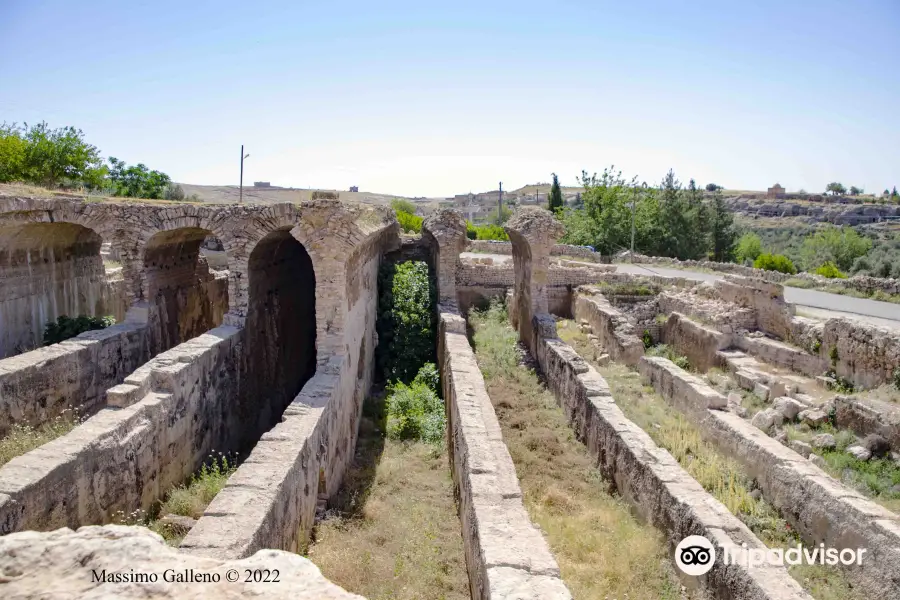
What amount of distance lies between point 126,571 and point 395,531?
167 inches

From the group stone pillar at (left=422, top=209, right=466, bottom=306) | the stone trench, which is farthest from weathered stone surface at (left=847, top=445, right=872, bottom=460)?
stone pillar at (left=422, top=209, right=466, bottom=306)

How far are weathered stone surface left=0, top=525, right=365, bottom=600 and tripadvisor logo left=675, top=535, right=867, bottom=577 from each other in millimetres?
3426

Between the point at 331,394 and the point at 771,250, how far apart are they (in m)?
41.0

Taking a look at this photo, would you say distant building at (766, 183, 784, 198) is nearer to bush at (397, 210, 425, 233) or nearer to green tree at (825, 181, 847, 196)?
green tree at (825, 181, 847, 196)

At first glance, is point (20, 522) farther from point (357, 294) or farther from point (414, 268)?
point (414, 268)

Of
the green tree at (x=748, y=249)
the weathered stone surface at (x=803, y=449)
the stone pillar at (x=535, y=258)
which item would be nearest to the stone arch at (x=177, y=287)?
the stone pillar at (x=535, y=258)

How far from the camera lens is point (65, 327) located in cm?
1122

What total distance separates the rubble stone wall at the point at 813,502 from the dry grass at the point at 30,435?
25.9ft

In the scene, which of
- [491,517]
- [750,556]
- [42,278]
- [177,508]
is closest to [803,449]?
[750,556]

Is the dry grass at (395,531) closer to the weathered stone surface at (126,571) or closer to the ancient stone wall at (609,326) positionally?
the weathered stone surface at (126,571)

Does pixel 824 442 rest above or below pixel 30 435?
below

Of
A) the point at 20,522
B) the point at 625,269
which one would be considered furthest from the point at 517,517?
the point at 625,269

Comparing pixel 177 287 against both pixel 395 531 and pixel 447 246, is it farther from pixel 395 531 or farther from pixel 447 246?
pixel 395 531

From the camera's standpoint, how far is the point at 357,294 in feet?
32.9
